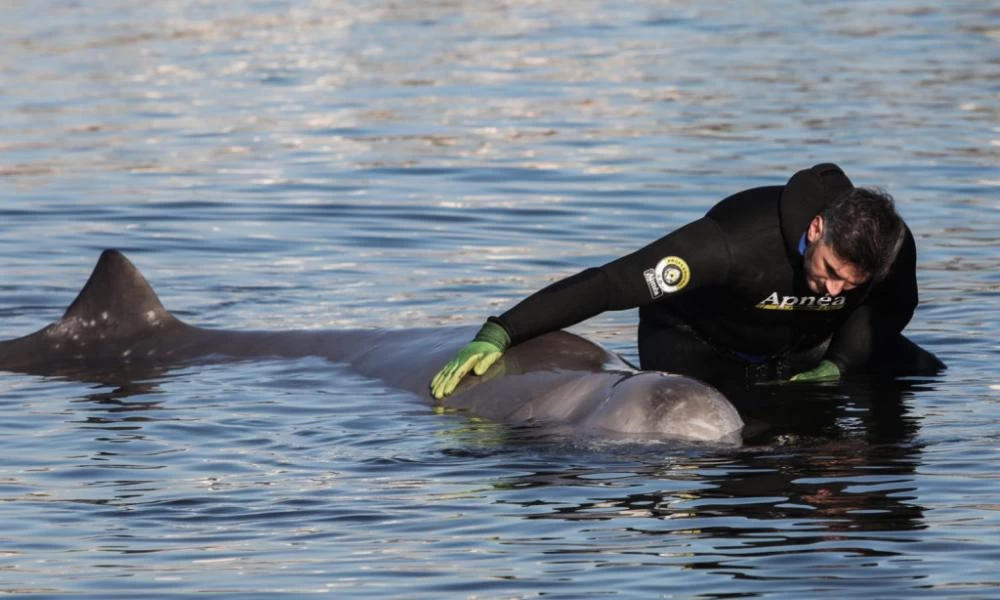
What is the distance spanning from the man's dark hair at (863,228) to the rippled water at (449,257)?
2.90ft

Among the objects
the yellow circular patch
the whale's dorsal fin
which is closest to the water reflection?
the yellow circular patch

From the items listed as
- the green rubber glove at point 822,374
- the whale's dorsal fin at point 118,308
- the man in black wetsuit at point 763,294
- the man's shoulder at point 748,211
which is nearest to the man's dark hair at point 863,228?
the man in black wetsuit at point 763,294

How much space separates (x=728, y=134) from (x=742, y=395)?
933cm

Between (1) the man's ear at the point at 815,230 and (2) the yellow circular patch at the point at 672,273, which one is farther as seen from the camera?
(2) the yellow circular patch at the point at 672,273

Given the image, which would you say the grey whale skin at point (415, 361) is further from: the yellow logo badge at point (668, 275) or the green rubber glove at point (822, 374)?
the green rubber glove at point (822, 374)

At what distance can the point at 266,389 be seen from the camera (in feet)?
31.8

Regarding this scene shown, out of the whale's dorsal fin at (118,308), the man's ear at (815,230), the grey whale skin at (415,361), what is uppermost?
the man's ear at (815,230)

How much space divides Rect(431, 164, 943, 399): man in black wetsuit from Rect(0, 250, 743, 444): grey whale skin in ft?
0.65

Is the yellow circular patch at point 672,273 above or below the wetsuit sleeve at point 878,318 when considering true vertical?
above

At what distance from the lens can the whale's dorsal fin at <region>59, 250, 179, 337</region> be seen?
10.6 metres

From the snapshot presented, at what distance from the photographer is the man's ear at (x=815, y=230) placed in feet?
27.3

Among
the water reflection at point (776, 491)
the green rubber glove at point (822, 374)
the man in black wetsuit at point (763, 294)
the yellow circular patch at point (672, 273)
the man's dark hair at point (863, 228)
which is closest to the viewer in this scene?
the water reflection at point (776, 491)

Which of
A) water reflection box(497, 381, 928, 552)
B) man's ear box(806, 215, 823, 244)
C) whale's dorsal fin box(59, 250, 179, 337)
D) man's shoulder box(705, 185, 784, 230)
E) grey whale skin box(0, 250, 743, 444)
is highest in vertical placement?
man's shoulder box(705, 185, 784, 230)

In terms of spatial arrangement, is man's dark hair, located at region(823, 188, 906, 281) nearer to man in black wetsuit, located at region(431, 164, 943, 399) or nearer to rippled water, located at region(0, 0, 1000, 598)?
man in black wetsuit, located at region(431, 164, 943, 399)
